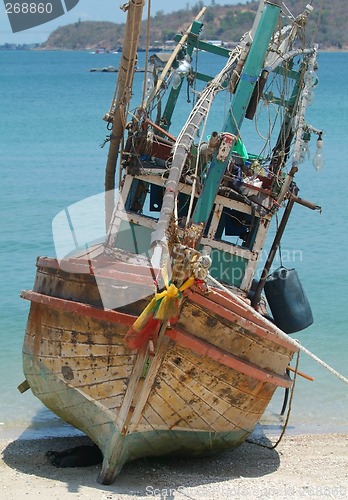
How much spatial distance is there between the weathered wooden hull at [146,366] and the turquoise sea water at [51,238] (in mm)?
2298

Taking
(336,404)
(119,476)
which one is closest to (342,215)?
(336,404)

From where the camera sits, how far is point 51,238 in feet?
74.8

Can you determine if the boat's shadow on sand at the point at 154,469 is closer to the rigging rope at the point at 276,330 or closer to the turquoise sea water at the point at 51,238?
the turquoise sea water at the point at 51,238

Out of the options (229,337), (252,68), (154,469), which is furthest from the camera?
(252,68)

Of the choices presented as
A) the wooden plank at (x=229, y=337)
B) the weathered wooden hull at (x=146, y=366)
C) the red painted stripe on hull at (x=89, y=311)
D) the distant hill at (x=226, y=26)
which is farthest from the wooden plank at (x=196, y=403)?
the distant hill at (x=226, y=26)

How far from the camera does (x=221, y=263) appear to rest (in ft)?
36.9

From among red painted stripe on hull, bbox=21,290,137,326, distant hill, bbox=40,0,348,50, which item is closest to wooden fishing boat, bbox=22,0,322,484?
red painted stripe on hull, bbox=21,290,137,326

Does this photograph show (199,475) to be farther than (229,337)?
Yes

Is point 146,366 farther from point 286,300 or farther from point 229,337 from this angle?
point 286,300

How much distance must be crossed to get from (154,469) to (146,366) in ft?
5.06

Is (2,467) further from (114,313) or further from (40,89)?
(40,89)

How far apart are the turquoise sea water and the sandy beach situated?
40.0 inches

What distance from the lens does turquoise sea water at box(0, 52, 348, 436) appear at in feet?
44.7

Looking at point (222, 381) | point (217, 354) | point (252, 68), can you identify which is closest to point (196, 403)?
point (222, 381)
